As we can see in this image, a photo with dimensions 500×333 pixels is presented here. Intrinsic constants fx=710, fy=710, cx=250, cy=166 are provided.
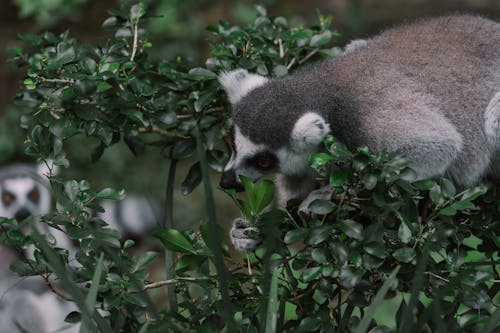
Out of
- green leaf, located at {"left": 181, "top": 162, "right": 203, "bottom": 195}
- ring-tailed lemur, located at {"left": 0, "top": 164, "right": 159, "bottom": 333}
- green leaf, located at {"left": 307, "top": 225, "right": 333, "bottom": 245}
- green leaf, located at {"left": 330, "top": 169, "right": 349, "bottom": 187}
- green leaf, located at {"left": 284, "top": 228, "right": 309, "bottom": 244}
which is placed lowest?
ring-tailed lemur, located at {"left": 0, "top": 164, "right": 159, "bottom": 333}

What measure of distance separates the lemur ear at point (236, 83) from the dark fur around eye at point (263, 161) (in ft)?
0.83

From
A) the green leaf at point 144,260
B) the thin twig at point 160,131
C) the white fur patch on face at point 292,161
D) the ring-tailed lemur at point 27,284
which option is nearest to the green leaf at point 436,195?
the white fur patch on face at point 292,161

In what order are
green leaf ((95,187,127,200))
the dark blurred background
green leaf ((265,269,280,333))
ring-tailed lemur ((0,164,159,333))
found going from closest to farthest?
green leaf ((265,269,280,333)) < green leaf ((95,187,127,200)) < ring-tailed lemur ((0,164,159,333)) < the dark blurred background

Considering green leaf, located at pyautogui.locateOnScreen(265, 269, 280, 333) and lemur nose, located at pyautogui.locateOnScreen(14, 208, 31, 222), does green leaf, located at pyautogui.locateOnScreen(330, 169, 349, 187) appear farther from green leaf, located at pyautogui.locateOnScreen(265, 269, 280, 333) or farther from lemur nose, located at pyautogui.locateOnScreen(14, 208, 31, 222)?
lemur nose, located at pyautogui.locateOnScreen(14, 208, 31, 222)

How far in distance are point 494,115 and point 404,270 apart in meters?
1.09

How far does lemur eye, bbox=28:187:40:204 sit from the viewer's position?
5.73 meters

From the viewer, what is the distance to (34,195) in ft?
18.9

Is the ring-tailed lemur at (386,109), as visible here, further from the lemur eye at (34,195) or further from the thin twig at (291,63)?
the lemur eye at (34,195)

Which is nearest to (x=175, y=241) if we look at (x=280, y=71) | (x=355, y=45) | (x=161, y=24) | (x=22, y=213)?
(x=280, y=71)

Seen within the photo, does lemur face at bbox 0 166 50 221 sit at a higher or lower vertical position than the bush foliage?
lower

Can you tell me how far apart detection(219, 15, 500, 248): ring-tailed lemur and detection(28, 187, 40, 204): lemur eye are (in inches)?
127

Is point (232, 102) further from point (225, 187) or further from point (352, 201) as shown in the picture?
point (352, 201)

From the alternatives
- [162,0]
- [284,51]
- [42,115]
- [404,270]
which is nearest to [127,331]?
[42,115]

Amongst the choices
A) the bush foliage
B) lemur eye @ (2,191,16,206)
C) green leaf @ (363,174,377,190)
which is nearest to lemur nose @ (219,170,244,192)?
the bush foliage
